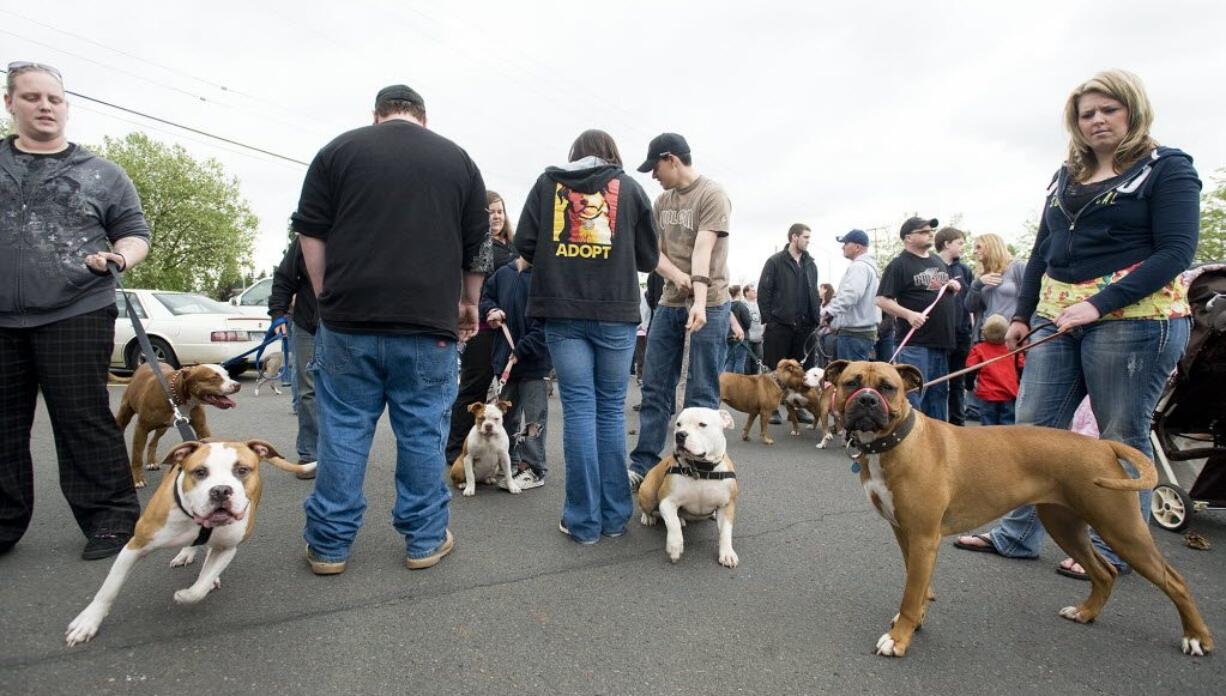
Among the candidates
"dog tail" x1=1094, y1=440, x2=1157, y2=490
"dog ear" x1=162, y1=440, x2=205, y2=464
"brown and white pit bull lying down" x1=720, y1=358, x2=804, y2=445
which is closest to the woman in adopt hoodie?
"dog ear" x1=162, y1=440, x2=205, y2=464

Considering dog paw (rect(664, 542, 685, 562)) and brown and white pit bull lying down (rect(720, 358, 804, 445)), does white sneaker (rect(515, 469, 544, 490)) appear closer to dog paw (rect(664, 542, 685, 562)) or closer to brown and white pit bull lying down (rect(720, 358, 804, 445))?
dog paw (rect(664, 542, 685, 562))

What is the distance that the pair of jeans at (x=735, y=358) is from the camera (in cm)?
992

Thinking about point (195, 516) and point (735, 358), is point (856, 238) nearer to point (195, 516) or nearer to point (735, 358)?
point (735, 358)

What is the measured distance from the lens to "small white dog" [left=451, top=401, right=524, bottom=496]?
14.2 feet

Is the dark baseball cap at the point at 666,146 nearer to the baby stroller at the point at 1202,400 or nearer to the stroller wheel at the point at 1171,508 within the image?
the baby stroller at the point at 1202,400

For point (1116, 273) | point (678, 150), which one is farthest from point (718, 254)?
point (1116, 273)

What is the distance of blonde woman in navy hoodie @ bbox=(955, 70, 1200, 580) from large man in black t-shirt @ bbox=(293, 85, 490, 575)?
2728 millimetres

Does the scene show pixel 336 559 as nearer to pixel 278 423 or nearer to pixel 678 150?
pixel 678 150

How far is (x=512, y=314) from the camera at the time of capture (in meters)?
4.62

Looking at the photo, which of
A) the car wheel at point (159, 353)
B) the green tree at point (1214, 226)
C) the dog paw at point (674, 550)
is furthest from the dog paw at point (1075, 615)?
the green tree at point (1214, 226)

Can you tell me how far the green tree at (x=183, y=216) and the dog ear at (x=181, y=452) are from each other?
114 ft

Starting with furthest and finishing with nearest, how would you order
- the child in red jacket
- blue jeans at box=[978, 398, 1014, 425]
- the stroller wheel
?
1. blue jeans at box=[978, 398, 1014, 425]
2. the child in red jacket
3. the stroller wheel

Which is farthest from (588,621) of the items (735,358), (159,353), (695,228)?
(159,353)

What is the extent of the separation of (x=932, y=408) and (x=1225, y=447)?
7.13 feet
